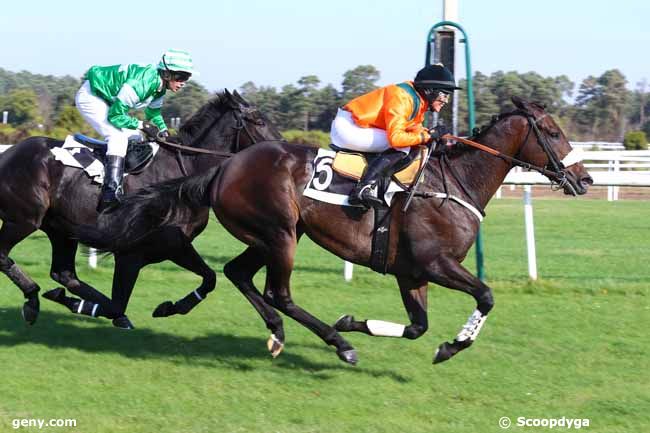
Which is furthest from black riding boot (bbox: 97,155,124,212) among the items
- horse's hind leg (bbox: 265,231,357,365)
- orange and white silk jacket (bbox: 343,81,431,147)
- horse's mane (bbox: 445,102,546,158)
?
horse's mane (bbox: 445,102,546,158)

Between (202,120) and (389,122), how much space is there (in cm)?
193

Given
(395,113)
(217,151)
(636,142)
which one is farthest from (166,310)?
(636,142)

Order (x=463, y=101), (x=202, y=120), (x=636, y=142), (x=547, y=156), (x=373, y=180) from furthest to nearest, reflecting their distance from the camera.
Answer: (x=463, y=101) < (x=636, y=142) < (x=202, y=120) < (x=547, y=156) < (x=373, y=180)

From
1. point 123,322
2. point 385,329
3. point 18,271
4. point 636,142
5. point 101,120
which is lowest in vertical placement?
point 636,142

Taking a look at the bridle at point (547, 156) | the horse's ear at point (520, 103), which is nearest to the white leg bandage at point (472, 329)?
the bridle at point (547, 156)

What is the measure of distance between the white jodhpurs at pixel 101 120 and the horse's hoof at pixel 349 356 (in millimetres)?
2111

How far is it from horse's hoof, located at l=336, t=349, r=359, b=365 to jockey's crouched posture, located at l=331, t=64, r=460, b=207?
894mm

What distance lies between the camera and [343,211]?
5637 mm

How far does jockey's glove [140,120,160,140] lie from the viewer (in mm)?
6500

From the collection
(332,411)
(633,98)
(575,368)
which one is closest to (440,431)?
(332,411)

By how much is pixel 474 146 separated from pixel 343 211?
0.94 metres

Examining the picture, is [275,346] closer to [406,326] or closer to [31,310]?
[406,326]

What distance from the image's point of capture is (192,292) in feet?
21.1

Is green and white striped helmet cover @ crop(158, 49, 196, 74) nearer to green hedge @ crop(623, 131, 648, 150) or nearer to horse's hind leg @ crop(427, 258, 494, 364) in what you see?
horse's hind leg @ crop(427, 258, 494, 364)
